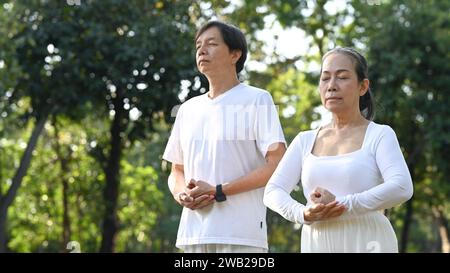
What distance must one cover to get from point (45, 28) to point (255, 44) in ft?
13.8

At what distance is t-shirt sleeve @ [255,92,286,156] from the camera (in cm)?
380

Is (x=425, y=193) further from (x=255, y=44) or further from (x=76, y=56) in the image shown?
(x=76, y=56)

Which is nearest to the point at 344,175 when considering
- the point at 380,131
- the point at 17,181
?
the point at 380,131

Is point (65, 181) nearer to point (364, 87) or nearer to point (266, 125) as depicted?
point (266, 125)

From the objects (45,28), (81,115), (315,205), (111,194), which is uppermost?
(45,28)

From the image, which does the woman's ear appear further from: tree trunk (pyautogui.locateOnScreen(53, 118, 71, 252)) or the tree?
tree trunk (pyautogui.locateOnScreen(53, 118, 71, 252))

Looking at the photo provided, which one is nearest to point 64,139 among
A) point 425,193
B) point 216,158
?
point 425,193

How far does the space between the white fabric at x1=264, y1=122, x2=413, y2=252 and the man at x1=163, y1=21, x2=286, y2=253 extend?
1.15 feet

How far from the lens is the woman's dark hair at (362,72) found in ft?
11.4

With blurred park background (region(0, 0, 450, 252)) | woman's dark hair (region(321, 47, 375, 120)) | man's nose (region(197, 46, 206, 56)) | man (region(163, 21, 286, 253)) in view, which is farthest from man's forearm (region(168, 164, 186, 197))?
blurred park background (region(0, 0, 450, 252))

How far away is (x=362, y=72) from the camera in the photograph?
3.51m

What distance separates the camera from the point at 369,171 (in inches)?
130

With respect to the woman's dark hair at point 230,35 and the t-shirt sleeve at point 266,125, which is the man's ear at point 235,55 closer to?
the woman's dark hair at point 230,35

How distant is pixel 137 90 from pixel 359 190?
9514 mm
